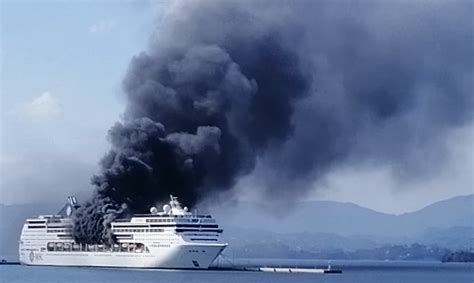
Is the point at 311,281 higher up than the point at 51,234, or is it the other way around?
the point at 51,234

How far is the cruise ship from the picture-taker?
2867 inches

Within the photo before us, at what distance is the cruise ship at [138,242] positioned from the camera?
72812 mm

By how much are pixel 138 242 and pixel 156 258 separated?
362 centimetres

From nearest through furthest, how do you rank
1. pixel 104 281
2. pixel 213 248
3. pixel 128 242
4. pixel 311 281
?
pixel 104 281 < pixel 311 281 < pixel 213 248 < pixel 128 242

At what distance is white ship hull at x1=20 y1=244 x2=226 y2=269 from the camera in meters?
72.4

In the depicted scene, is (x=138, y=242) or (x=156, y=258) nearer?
(x=156, y=258)

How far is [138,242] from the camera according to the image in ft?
253

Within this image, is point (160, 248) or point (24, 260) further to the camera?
point (24, 260)

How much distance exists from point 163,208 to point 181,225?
313 inches

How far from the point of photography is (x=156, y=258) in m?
73.9

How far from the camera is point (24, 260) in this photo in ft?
290

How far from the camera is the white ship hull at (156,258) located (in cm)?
7244

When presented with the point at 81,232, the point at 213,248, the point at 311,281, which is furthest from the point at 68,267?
the point at 311,281

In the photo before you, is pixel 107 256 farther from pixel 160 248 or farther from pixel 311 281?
pixel 311 281
